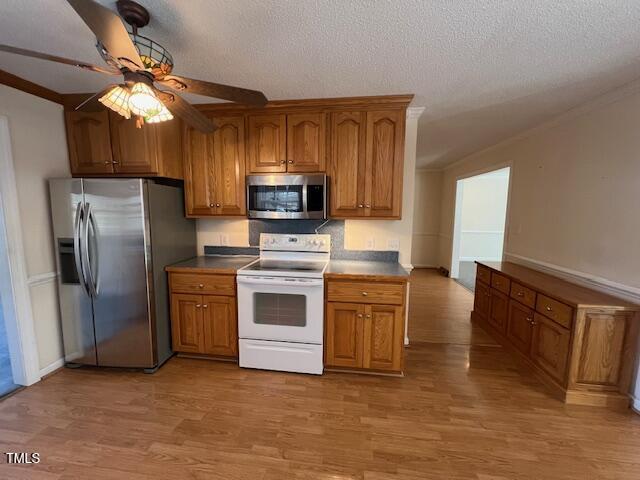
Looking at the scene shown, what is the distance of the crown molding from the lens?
2025mm

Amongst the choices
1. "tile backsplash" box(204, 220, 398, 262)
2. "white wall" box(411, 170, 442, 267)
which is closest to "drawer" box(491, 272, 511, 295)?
"tile backsplash" box(204, 220, 398, 262)

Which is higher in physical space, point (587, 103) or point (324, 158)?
point (587, 103)

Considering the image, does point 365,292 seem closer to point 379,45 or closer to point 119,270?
point 379,45

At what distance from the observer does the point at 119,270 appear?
7.50 ft

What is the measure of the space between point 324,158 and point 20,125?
242 cm

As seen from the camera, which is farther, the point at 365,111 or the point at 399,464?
the point at 365,111

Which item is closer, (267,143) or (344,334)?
(344,334)

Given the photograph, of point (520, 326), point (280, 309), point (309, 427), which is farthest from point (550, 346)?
point (280, 309)

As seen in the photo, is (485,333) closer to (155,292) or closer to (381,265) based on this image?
(381,265)

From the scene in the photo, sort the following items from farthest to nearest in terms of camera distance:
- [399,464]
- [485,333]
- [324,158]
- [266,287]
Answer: [485,333], [324,158], [266,287], [399,464]

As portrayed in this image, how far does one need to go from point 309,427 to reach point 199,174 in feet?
7.72

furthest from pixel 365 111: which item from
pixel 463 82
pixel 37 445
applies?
pixel 37 445

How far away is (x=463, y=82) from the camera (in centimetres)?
208

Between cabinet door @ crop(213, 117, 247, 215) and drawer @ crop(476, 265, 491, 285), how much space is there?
2.88 meters
